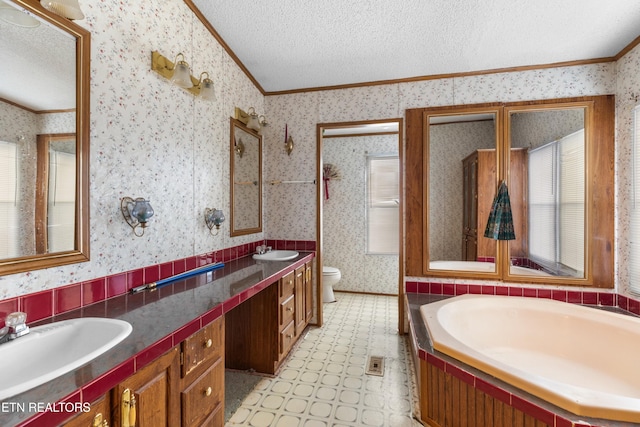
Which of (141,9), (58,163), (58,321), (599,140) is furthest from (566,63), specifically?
(58,321)

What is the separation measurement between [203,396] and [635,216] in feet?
10.1

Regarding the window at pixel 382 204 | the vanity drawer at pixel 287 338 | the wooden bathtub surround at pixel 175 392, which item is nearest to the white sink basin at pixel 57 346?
the wooden bathtub surround at pixel 175 392

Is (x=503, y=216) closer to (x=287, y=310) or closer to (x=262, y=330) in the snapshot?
(x=287, y=310)

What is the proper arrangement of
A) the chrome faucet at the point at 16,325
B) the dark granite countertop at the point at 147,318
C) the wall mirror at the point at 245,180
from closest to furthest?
the dark granite countertop at the point at 147,318 < the chrome faucet at the point at 16,325 < the wall mirror at the point at 245,180

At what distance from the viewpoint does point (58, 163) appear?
114cm

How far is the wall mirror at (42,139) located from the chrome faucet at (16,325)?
0.17m

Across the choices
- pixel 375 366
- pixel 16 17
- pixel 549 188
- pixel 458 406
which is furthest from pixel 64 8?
pixel 549 188

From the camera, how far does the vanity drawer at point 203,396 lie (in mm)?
1116

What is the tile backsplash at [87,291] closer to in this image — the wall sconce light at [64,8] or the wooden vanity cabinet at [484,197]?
the wall sconce light at [64,8]

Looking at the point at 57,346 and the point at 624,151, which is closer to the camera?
the point at 57,346

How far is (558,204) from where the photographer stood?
2.52 meters

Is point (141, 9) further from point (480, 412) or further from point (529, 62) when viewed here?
point (529, 62)

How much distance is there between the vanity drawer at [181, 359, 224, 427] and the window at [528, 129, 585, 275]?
267 centimetres

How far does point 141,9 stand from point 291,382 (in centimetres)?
244
